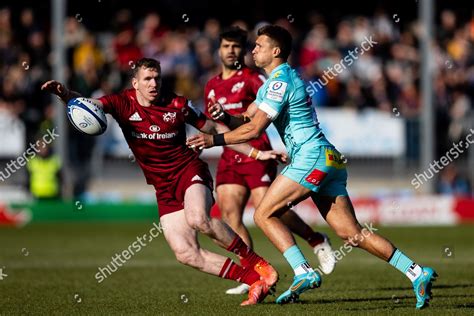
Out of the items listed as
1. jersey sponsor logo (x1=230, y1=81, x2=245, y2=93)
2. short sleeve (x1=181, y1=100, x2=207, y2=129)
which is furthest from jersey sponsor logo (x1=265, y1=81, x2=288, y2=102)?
jersey sponsor logo (x1=230, y1=81, x2=245, y2=93)

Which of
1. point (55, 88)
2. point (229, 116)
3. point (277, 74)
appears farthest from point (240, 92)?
point (55, 88)

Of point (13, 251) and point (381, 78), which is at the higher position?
point (381, 78)

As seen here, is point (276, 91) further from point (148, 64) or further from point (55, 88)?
point (55, 88)

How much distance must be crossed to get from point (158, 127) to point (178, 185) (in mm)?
638

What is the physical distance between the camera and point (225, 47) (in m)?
12.0

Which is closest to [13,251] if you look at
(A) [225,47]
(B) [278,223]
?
(A) [225,47]

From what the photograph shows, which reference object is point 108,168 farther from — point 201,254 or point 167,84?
point 201,254

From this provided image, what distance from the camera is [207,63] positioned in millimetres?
24312

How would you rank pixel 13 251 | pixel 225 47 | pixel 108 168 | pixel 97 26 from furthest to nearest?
pixel 97 26
pixel 108 168
pixel 13 251
pixel 225 47

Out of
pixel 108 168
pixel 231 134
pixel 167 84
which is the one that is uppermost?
pixel 231 134

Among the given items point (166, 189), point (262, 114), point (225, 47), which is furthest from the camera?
point (225, 47)

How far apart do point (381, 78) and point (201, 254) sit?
15584 millimetres

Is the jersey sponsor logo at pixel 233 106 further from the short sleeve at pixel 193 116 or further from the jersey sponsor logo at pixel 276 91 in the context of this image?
the jersey sponsor logo at pixel 276 91

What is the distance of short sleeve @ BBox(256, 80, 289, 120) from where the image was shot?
9.48 meters
